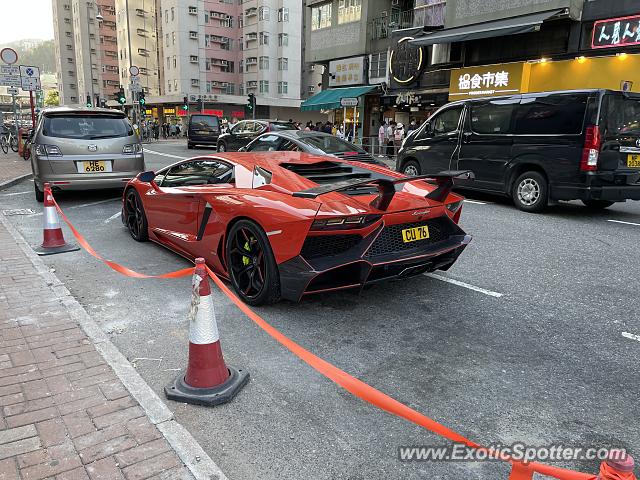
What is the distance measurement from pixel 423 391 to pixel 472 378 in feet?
1.25

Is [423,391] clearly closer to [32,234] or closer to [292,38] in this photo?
[32,234]

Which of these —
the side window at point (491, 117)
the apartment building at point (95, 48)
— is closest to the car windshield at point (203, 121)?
the side window at point (491, 117)

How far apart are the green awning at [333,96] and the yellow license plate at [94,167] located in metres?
18.8

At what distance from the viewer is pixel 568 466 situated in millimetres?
2369

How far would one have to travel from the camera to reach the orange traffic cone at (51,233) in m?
5.85

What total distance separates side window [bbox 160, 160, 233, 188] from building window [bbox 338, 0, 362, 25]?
958 inches

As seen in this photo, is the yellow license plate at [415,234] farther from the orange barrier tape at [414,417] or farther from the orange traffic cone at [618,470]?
the orange traffic cone at [618,470]

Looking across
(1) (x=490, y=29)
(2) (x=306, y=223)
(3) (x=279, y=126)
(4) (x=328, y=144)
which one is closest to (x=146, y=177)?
(2) (x=306, y=223)

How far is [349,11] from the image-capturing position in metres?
27.8

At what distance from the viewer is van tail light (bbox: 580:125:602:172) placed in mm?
7887

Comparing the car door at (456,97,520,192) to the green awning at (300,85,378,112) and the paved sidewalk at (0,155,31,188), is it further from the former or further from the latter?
the green awning at (300,85,378,112)

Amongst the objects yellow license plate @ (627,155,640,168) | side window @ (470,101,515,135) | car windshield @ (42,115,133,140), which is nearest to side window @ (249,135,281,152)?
car windshield @ (42,115,133,140)

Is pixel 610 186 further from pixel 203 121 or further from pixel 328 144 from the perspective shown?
pixel 203 121

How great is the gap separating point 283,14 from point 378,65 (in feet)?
132
